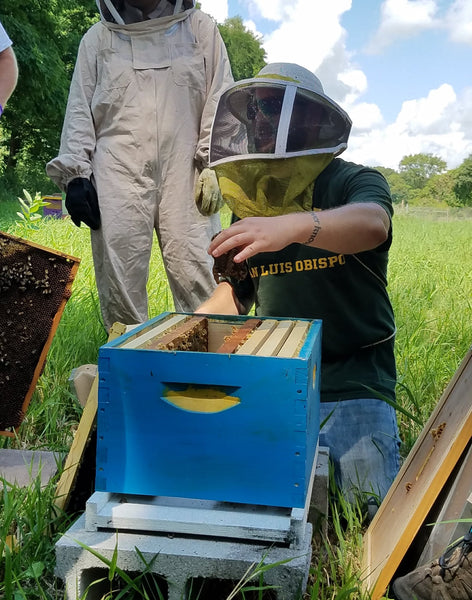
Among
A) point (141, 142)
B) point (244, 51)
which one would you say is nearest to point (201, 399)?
point (141, 142)

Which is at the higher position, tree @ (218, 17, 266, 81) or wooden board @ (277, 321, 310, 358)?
tree @ (218, 17, 266, 81)

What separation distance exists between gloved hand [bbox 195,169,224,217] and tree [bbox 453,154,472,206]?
56955 millimetres

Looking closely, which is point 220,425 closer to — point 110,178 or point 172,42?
point 110,178

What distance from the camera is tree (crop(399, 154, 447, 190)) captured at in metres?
89.3

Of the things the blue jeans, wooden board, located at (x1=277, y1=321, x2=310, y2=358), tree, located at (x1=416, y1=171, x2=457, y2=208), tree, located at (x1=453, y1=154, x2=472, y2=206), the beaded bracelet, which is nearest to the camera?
wooden board, located at (x1=277, y1=321, x2=310, y2=358)

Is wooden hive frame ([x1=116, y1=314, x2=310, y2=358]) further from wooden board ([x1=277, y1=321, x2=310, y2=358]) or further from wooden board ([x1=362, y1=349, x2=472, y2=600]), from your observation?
wooden board ([x1=362, y1=349, x2=472, y2=600])

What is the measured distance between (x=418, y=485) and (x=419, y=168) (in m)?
97.1

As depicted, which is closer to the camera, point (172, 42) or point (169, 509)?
point (169, 509)

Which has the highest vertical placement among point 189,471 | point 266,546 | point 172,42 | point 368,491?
point 172,42

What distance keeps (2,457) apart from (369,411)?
4.28 feet

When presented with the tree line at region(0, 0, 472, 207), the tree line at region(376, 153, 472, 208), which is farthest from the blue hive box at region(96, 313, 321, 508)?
the tree line at region(376, 153, 472, 208)

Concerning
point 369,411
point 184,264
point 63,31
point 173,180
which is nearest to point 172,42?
point 173,180

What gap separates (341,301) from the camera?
7.41 feet

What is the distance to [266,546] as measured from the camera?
55.5 inches
